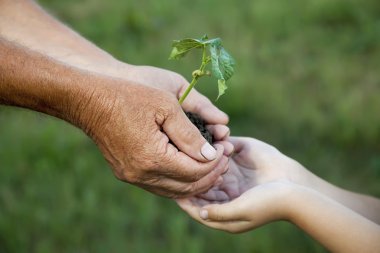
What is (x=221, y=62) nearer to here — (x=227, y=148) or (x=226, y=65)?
(x=226, y=65)

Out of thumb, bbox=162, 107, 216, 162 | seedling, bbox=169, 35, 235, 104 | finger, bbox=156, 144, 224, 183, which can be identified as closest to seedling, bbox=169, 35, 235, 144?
seedling, bbox=169, 35, 235, 104

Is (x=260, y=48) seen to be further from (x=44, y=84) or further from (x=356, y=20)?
(x=44, y=84)

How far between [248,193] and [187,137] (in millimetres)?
315

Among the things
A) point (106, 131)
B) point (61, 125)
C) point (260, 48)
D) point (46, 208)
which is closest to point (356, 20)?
point (260, 48)

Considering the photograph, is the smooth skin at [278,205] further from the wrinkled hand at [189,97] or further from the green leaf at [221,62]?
the green leaf at [221,62]

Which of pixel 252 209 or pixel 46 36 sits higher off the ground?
pixel 46 36

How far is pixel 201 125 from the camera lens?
2.26m

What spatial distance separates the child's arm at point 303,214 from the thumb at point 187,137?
21 centimetres

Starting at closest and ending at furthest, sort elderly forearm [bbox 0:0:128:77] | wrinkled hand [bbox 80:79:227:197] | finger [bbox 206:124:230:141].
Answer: wrinkled hand [bbox 80:79:227:197] → finger [bbox 206:124:230:141] → elderly forearm [bbox 0:0:128:77]

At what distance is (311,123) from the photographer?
12.1 feet

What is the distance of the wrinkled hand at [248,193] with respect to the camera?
2109 mm

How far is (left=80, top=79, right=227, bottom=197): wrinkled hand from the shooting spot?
2.00 metres

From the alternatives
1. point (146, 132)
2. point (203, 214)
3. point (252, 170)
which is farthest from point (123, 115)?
point (252, 170)

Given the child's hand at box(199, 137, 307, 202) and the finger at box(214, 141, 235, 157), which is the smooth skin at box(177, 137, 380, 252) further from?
the finger at box(214, 141, 235, 157)
